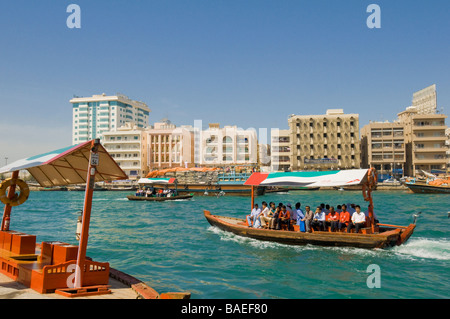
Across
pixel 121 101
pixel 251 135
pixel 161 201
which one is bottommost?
pixel 161 201

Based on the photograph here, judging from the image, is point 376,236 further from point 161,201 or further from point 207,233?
point 161,201

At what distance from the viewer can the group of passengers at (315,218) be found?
49.1ft

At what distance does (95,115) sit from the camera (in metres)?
127

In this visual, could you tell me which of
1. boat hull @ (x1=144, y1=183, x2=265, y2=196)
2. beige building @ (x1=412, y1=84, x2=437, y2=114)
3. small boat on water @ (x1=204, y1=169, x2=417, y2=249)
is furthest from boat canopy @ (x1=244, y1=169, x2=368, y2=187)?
beige building @ (x1=412, y1=84, x2=437, y2=114)

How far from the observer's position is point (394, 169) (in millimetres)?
79000

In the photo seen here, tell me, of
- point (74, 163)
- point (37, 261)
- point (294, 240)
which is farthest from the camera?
point (294, 240)

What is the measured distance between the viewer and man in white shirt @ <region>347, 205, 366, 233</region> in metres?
14.8

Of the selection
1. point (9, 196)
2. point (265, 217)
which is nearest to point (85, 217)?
point (9, 196)

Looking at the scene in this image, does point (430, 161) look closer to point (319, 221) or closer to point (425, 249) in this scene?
point (425, 249)

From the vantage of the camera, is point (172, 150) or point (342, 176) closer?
point (342, 176)

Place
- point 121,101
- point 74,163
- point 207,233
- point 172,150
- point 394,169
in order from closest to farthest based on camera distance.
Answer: point 74,163 → point 207,233 → point 394,169 → point 172,150 → point 121,101

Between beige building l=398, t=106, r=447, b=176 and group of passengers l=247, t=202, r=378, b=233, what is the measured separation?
71516 millimetres
